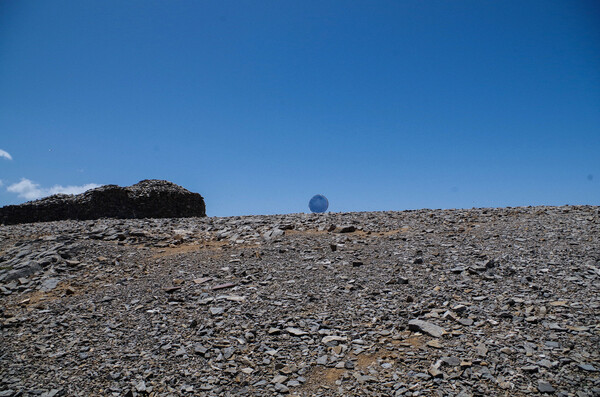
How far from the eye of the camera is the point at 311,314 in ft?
21.3

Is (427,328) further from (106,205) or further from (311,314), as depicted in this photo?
(106,205)

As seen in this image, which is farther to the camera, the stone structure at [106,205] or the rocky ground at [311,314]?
the stone structure at [106,205]

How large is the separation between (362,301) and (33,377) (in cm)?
555

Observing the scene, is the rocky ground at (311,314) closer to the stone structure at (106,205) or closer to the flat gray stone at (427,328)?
the flat gray stone at (427,328)

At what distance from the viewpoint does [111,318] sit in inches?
273

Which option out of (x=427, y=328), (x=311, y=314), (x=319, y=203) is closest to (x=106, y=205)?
(x=319, y=203)

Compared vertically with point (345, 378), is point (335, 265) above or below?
above

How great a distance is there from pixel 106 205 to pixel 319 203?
1497 cm

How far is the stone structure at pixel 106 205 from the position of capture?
25.0 metres

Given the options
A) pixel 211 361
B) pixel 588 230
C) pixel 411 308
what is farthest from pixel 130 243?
pixel 588 230

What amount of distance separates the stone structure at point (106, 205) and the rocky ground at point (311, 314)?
46.8ft

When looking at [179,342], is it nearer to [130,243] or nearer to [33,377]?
[33,377]

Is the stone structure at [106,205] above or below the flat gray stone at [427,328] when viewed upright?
above

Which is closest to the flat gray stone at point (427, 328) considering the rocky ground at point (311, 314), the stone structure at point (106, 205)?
the rocky ground at point (311, 314)
